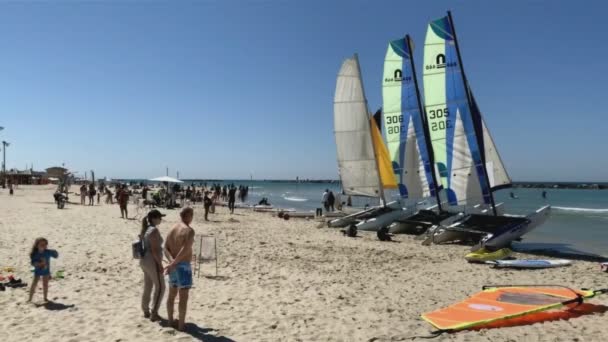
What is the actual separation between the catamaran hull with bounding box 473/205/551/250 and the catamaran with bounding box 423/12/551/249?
178 mm

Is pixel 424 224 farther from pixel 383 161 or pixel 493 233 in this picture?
pixel 383 161

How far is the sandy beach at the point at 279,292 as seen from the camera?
19.4 ft

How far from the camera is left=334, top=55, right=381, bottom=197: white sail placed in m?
19.4

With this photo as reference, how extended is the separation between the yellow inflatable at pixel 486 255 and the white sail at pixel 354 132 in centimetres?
716

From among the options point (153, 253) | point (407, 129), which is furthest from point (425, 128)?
point (153, 253)

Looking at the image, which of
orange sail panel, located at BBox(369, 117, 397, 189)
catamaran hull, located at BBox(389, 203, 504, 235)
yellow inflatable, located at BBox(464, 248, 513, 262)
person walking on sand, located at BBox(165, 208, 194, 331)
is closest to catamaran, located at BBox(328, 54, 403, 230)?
catamaran hull, located at BBox(389, 203, 504, 235)

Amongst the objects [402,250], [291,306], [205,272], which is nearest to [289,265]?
[205,272]

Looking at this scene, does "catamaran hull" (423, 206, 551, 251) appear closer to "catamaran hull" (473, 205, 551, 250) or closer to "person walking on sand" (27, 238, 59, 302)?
"catamaran hull" (473, 205, 551, 250)

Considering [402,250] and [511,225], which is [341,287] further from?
[511,225]

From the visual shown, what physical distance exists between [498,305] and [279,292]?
3.78 metres

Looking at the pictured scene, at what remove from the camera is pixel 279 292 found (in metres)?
8.21

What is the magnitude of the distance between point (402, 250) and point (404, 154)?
6737 mm

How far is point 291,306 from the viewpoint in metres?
7.28

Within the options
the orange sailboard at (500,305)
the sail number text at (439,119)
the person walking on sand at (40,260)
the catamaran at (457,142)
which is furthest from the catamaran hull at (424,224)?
the person walking on sand at (40,260)
